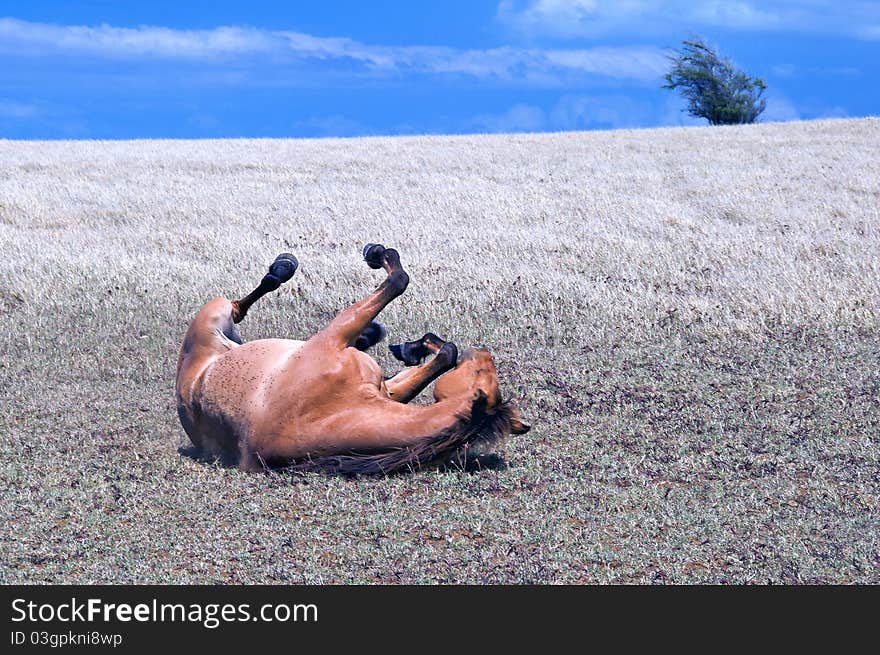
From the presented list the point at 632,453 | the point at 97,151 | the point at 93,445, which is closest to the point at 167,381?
the point at 93,445

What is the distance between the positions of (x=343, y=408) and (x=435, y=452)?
0.58 m

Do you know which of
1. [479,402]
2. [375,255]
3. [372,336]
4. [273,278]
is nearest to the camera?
[479,402]

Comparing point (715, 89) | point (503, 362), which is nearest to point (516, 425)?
point (503, 362)

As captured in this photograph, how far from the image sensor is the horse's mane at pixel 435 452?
5.95m

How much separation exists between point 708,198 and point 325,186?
7955 mm

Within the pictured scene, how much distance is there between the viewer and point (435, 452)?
6.12 meters

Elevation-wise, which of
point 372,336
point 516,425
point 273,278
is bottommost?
point 516,425

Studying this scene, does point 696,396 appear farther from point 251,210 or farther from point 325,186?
point 325,186

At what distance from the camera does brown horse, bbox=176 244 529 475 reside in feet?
19.6

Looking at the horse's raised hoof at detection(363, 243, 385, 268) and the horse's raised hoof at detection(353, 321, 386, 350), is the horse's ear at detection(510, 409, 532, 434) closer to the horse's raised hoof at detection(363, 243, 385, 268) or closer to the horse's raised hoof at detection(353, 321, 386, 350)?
the horse's raised hoof at detection(353, 321, 386, 350)

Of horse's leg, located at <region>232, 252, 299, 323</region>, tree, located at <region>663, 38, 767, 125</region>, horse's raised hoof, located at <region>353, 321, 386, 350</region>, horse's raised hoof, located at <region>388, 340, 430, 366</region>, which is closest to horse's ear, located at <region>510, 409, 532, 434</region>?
horse's raised hoof, located at <region>388, 340, 430, 366</region>

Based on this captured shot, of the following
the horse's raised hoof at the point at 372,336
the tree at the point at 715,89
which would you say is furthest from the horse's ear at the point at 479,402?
the tree at the point at 715,89

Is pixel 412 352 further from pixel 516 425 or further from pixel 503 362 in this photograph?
pixel 503 362

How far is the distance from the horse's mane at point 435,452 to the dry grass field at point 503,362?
3.9 inches
